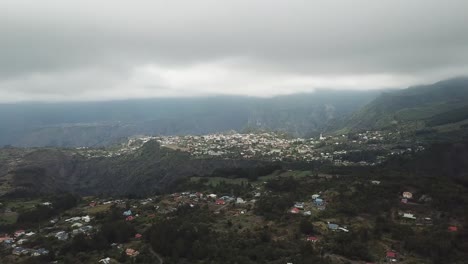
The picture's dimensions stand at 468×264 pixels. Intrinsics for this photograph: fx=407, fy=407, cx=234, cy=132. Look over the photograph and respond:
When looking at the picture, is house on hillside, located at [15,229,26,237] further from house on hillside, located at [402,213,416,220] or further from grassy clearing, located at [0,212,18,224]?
house on hillside, located at [402,213,416,220]

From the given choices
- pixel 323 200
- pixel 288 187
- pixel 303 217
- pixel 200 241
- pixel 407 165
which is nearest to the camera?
pixel 200 241

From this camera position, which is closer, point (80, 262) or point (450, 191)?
point (80, 262)

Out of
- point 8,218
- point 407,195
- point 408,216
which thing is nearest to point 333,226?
point 408,216

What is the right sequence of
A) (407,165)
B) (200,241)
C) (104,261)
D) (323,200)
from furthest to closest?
(407,165)
(323,200)
(200,241)
(104,261)

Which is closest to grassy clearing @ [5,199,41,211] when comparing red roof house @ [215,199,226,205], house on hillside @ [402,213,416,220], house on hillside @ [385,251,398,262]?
red roof house @ [215,199,226,205]

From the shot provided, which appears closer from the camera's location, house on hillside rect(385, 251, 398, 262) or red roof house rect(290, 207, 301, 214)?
house on hillside rect(385, 251, 398, 262)

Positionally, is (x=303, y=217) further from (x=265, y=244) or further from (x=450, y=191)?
(x=450, y=191)

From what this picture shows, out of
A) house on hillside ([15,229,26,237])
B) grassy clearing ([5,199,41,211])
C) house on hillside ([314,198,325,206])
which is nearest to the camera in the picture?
house on hillside ([314,198,325,206])

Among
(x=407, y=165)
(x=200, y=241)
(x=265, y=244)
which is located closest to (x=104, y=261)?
(x=200, y=241)

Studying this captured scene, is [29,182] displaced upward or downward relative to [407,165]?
downward

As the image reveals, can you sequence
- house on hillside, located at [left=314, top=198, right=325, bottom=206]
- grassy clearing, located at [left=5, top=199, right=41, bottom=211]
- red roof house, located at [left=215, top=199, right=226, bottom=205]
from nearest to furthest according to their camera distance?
house on hillside, located at [left=314, top=198, right=325, bottom=206] → red roof house, located at [left=215, top=199, right=226, bottom=205] → grassy clearing, located at [left=5, top=199, right=41, bottom=211]

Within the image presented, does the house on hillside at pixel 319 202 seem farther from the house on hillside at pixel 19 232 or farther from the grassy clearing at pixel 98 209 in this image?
the house on hillside at pixel 19 232
